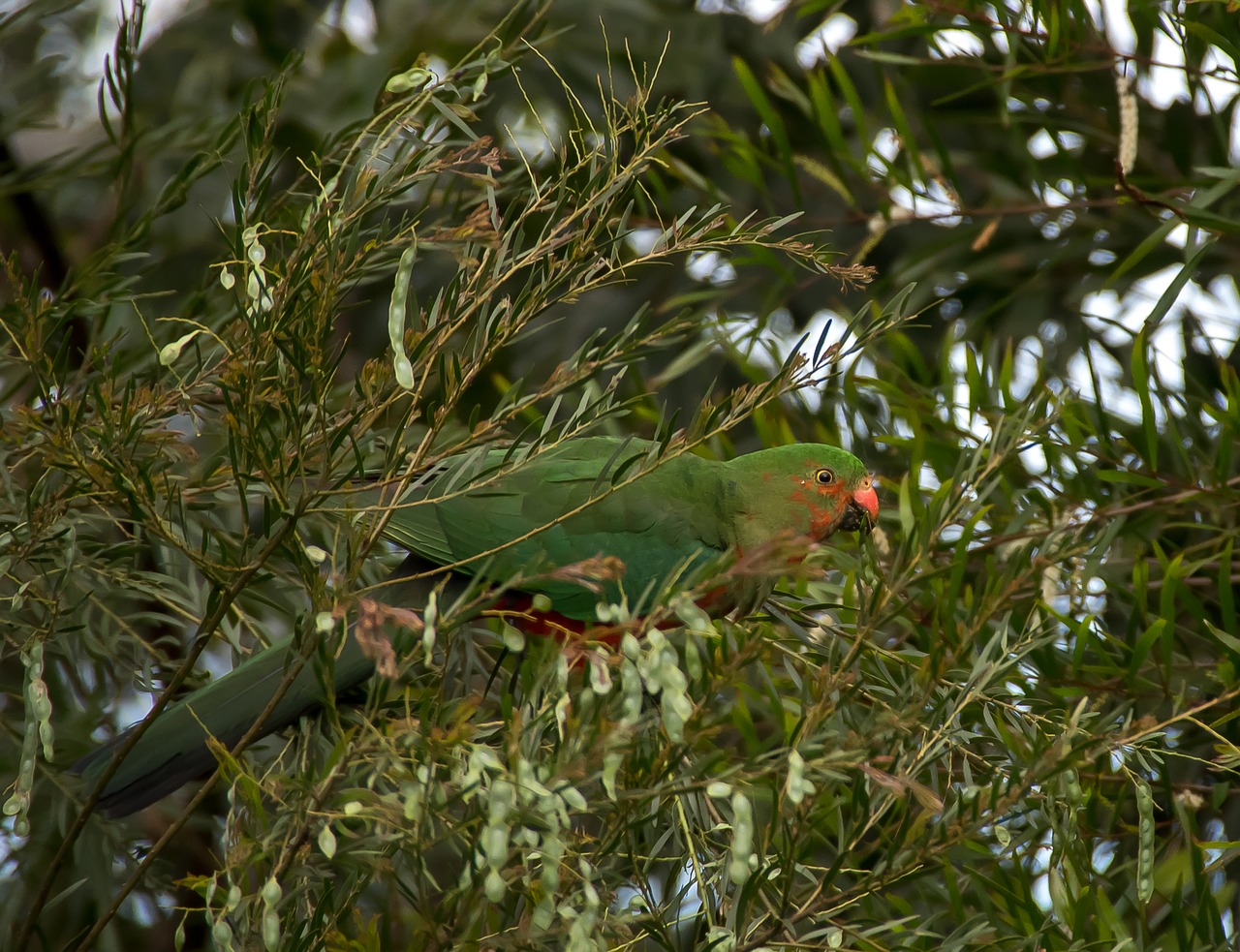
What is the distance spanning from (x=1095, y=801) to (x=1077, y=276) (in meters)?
1.83

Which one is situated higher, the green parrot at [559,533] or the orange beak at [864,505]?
the green parrot at [559,533]

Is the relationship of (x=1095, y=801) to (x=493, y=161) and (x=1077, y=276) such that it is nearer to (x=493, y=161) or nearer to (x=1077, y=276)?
(x=493, y=161)

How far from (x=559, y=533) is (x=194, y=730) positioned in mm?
721

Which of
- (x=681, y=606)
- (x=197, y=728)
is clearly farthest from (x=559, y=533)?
(x=681, y=606)

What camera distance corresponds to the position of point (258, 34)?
3.84m

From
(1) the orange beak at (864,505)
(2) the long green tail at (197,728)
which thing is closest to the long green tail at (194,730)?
(2) the long green tail at (197,728)

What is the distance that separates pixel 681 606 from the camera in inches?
43.3

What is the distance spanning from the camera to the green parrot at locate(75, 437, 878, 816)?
1770 mm

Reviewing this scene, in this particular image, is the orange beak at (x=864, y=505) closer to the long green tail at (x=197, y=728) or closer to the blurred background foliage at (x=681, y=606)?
the blurred background foliage at (x=681, y=606)

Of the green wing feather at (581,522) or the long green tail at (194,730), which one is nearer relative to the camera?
the long green tail at (194,730)

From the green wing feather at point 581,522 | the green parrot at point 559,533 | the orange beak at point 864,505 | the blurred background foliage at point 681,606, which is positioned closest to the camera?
the blurred background foliage at point 681,606

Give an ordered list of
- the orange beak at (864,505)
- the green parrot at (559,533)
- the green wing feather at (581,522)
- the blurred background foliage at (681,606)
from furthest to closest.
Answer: the orange beak at (864,505) < the green wing feather at (581,522) < the green parrot at (559,533) < the blurred background foliage at (681,606)

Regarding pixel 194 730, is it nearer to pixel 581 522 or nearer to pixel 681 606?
pixel 581 522

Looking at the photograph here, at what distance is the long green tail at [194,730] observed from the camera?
184cm
